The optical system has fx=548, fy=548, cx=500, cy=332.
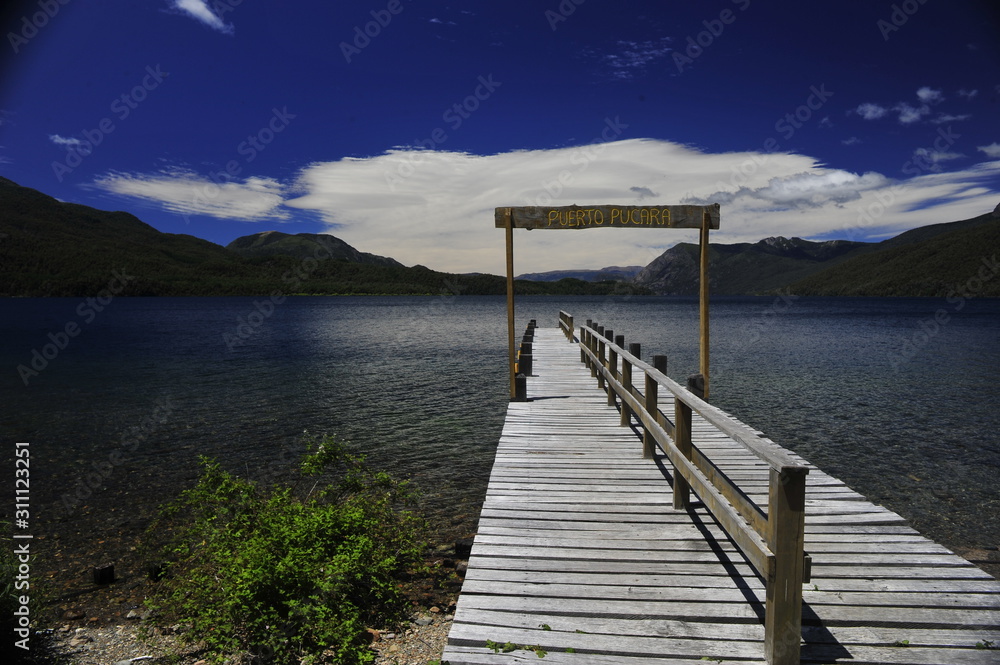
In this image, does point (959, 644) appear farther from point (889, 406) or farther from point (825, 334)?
point (825, 334)

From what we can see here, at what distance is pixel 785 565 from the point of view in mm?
3084

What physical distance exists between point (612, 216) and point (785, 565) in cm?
835

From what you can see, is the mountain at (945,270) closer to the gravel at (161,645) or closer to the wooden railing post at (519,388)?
the wooden railing post at (519,388)

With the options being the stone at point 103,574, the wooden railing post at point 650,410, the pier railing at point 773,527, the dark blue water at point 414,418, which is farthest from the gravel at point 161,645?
the wooden railing post at point 650,410

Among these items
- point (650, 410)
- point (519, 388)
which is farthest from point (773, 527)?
point (519, 388)

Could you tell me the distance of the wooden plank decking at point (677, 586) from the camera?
3475 millimetres

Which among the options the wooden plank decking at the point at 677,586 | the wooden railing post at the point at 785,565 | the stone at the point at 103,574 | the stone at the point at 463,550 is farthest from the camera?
the stone at the point at 463,550

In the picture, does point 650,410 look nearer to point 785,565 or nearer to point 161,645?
point 785,565

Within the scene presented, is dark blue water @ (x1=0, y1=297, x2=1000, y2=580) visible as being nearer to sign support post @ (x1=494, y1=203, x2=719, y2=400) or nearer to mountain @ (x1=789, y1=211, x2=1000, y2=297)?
sign support post @ (x1=494, y1=203, x2=719, y2=400)

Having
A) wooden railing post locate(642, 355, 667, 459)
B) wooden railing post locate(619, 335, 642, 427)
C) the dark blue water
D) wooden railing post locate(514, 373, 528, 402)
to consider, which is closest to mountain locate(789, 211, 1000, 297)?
the dark blue water

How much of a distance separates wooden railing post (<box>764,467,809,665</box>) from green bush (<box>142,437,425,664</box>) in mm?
2862

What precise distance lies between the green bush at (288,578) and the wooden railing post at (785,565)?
2862mm

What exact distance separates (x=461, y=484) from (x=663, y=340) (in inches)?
1302

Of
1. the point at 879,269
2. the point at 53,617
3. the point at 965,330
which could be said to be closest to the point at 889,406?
the point at 53,617
